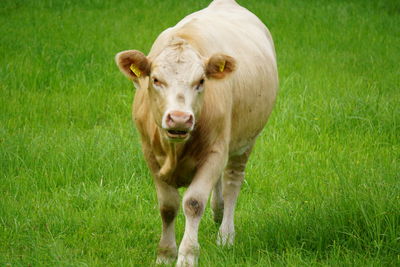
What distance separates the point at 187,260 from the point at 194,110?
3.17ft

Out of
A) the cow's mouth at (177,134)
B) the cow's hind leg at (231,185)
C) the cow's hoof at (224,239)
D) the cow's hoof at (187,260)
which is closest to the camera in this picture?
the cow's mouth at (177,134)

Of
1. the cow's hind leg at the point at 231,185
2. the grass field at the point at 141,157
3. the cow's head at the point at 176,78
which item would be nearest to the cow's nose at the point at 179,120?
the cow's head at the point at 176,78

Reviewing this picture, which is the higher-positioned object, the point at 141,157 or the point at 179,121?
the point at 179,121

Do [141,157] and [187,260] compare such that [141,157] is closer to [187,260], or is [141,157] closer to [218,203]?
[218,203]

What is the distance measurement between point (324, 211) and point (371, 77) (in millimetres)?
5720

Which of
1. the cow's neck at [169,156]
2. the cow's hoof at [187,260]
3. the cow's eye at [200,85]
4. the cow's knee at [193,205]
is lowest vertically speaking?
the cow's hoof at [187,260]

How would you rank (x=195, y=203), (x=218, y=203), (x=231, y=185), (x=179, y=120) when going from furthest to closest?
(x=218, y=203)
(x=231, y=185)
(x=195, y=203)
(x=179, y=120)

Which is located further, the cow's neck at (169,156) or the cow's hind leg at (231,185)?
the cow's hind leg at (231,185)

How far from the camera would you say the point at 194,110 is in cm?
458

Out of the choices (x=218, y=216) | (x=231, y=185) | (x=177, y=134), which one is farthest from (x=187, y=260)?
(x=218, y=216)

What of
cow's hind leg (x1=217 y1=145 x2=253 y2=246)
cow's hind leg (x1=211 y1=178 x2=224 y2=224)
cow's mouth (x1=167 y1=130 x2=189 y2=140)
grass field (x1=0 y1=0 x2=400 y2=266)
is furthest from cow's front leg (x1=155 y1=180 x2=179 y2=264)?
cow's hind leg (x1=211 y1=178 x2=224 y2=224)

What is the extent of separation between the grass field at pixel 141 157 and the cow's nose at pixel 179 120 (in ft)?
2.97

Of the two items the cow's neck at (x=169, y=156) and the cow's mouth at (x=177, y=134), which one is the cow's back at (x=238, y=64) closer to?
the cow's neck at (x=169, y=156)

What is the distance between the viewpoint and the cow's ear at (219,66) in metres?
4.77
